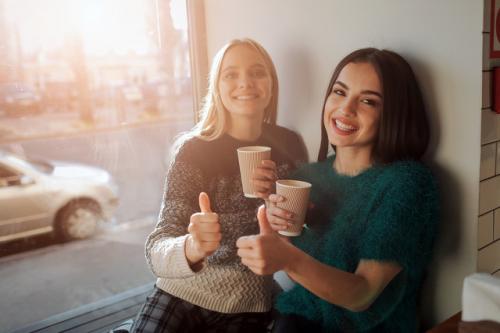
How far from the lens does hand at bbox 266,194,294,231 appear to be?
32.5 inches

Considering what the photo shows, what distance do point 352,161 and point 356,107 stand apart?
120 mm

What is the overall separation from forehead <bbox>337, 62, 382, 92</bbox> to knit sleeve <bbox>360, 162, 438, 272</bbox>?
16 cm

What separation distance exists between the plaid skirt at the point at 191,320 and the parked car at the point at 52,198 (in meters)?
0.61

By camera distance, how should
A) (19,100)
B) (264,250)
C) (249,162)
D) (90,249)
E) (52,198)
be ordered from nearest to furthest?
(264,250), (249,162), (19,100), (52,198), (90,249)

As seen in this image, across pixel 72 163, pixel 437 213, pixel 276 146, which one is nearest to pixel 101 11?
pixel 72 163

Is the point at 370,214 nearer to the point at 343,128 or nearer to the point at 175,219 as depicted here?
the point at 343,128

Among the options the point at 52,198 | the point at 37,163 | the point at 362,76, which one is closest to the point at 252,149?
the point at 362,76

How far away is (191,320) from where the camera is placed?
101 centimetres

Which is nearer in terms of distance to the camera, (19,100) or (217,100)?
(217,100)

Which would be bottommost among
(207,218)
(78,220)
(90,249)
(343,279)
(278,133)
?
(90,249)

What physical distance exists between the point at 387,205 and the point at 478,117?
22 cm

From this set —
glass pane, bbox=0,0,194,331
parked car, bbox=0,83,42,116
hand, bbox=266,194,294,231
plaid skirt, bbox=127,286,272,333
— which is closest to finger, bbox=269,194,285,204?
hand, bbox=266,194,294,231

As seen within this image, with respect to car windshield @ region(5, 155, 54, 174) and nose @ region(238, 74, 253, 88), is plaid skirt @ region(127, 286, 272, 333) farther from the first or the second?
car windshield @ region(5, 155, 54, 174)

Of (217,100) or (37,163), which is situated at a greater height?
(217,100)
